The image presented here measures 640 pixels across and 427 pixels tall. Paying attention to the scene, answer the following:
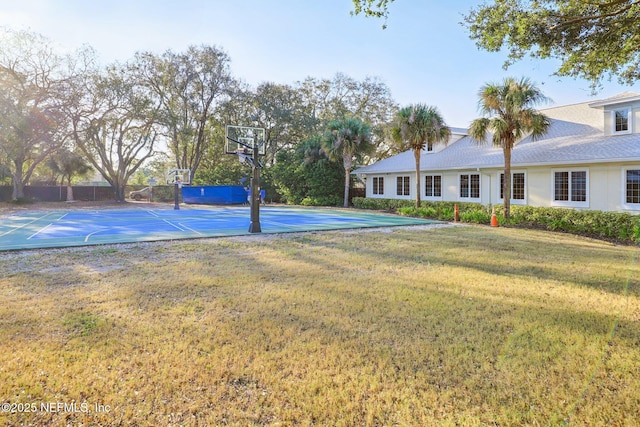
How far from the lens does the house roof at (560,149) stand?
15213 millimetres

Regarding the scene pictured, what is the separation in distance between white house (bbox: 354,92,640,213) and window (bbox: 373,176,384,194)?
10.8 feet

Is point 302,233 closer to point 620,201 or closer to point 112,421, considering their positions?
point 112,421

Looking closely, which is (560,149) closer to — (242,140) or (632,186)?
(632,186)

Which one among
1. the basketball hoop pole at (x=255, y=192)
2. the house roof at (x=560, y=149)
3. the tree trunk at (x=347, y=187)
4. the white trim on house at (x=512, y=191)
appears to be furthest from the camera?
the tree trunk at (x=347, y=187)

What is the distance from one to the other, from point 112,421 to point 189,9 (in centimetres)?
1267

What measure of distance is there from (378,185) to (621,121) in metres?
14.8

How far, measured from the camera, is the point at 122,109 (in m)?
31.8

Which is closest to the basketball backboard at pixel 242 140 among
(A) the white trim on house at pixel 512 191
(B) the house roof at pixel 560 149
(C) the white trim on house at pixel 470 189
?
(B) the house roof at pixel 560 149

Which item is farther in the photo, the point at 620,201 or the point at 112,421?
the point at 620,201

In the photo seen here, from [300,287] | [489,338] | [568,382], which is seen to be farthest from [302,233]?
[568,382]

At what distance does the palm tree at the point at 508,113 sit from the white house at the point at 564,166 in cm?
190

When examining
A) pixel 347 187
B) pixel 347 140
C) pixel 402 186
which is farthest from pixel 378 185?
pixel 347 140

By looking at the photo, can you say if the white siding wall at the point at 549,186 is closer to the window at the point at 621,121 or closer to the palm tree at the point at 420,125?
the window at the point at 621,121

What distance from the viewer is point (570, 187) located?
16547 millimetres
